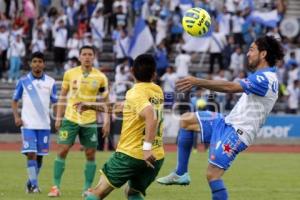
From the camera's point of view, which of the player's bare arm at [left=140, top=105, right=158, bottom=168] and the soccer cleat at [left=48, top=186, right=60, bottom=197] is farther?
the soccer cleat at [left=48, top=186, right=60, bottom=197]

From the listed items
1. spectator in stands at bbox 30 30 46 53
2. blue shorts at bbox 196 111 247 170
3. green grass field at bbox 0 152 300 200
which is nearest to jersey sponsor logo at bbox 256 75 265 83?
blue shorts at bbox 196 111 247 170

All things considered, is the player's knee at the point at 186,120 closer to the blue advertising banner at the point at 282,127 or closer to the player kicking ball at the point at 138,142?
the player kicking ball at the point at 138,142

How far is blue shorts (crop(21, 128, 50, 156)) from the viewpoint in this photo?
1544 centimetres

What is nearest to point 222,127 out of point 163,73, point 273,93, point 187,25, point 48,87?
point 273,93

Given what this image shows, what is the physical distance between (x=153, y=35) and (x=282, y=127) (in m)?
6.25

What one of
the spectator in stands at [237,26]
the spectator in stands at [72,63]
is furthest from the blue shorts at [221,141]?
the spectator in stands at [237,26]

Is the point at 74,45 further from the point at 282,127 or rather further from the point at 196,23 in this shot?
the point at 196,23

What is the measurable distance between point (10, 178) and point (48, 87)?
266 cm

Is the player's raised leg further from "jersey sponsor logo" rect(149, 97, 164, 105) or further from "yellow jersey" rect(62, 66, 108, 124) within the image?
"yellow jersey" rect(62, 66, 108, 124)

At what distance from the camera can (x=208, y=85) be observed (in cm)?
1083

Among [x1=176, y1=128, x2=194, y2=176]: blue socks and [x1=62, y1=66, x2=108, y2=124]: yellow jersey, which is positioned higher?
[x1=62, y1=66, x2=108, y2=124]: yellow jersey

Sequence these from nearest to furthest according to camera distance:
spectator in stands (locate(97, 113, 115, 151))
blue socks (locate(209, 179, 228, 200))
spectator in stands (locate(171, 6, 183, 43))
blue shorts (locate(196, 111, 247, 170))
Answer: blue socks (locate(209, 179, 228, 200)) → blue shorts (locate(196, 111, 247, 170)) → spectator in stands (locate(97, 113, 115, 151)) → spectator in stands (locate(171, 6, 183, 43))

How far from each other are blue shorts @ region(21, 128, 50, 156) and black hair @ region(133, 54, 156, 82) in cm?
508

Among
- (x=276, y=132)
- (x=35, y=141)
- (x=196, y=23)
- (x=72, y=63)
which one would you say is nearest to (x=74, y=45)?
(x=72, y=63)
